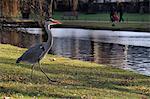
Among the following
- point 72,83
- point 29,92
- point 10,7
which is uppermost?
point 10,7

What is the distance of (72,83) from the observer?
10.8m

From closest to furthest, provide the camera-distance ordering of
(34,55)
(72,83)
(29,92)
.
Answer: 1. (29,92)
2. (34,55)
3. (72,83)

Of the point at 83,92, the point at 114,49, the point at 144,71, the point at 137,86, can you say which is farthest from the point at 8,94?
the point at 114,49

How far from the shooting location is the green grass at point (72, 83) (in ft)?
29.9

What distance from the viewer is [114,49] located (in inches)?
943

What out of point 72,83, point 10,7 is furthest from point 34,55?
point 10,7

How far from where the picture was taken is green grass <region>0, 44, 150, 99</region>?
9109 millimetres

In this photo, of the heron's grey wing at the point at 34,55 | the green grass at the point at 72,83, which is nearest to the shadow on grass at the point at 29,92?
the green grass at the point at 72,83

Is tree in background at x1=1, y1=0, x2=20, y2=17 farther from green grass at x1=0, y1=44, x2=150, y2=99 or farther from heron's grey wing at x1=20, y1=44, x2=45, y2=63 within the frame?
heron's grey wing at x1=20, y1=44, x2=45, y2=63

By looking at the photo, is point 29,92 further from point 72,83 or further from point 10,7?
point 10,7

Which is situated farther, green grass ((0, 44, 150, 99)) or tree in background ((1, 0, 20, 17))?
tree in background ((1, 0, 20, 17))

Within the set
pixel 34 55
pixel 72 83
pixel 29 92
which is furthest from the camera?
pixel 72 83

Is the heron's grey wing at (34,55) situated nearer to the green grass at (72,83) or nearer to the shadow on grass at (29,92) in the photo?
the green grass at (72,83)

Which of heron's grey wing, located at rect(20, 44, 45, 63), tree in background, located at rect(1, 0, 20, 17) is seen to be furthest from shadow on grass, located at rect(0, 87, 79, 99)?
tree in background, located at rect(1, 0, 20, 17)
